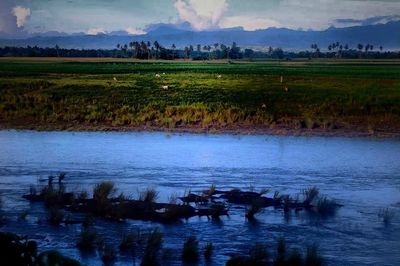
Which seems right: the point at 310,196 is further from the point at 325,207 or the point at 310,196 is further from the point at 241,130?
the point at 241,130

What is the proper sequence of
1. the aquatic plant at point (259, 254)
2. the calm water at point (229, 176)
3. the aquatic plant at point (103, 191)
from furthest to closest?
the aquatic plant at point (103, 191), the calm water at point (229, 176), the aquatic plant at point (259, 254)


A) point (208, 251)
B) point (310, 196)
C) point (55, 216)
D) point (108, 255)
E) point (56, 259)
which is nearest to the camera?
point (56, 259)

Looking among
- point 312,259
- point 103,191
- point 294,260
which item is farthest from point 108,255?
point 103,191

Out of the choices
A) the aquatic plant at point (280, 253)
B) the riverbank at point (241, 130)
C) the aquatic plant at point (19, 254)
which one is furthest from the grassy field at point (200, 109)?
the aquatic plant at point (19, 254)

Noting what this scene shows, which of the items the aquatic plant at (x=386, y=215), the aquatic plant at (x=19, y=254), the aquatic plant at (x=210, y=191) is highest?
the aquatic plant at (x=19, y=254)

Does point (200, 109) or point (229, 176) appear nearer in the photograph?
point (229, 176)

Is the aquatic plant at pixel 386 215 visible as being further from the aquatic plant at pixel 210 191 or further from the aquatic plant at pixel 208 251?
the aquatic plant at pixel 208 251
